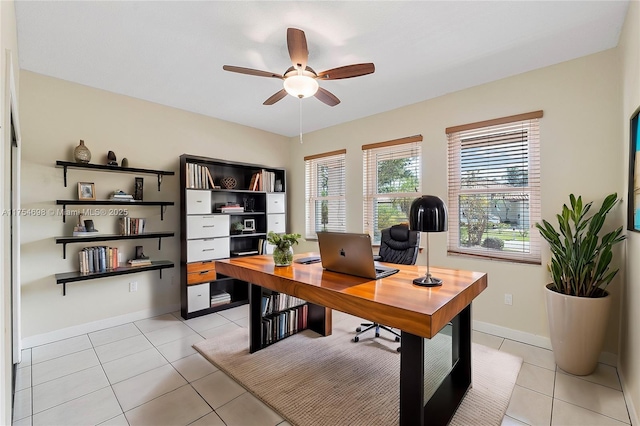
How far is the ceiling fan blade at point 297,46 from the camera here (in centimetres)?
180

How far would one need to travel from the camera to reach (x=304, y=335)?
2951 mm

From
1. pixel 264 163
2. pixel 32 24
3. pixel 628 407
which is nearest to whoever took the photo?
pixel 628 407

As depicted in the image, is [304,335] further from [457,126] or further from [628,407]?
[457,126]

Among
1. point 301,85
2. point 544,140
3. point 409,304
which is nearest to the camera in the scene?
point 409,304

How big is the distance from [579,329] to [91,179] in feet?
15.2

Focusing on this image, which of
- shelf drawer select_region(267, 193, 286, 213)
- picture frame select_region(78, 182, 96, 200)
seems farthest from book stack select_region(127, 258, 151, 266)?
shelf drawer select_region(267, 193, 286, 213)

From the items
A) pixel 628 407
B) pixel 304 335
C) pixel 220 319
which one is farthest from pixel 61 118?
pixel 628 407

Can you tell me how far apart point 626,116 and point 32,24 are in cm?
438

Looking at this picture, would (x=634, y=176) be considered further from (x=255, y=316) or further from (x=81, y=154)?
(x=81, y=154)

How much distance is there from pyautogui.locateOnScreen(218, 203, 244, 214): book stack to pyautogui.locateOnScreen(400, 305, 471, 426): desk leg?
3038 millimetres

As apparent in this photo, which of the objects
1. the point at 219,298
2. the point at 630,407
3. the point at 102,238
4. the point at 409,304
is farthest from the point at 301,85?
the point at 630,407

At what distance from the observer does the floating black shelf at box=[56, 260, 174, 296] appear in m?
2.78

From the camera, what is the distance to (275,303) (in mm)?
2777

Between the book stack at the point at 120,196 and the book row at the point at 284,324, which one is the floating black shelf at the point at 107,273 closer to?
the book stack at the point at 120,196
